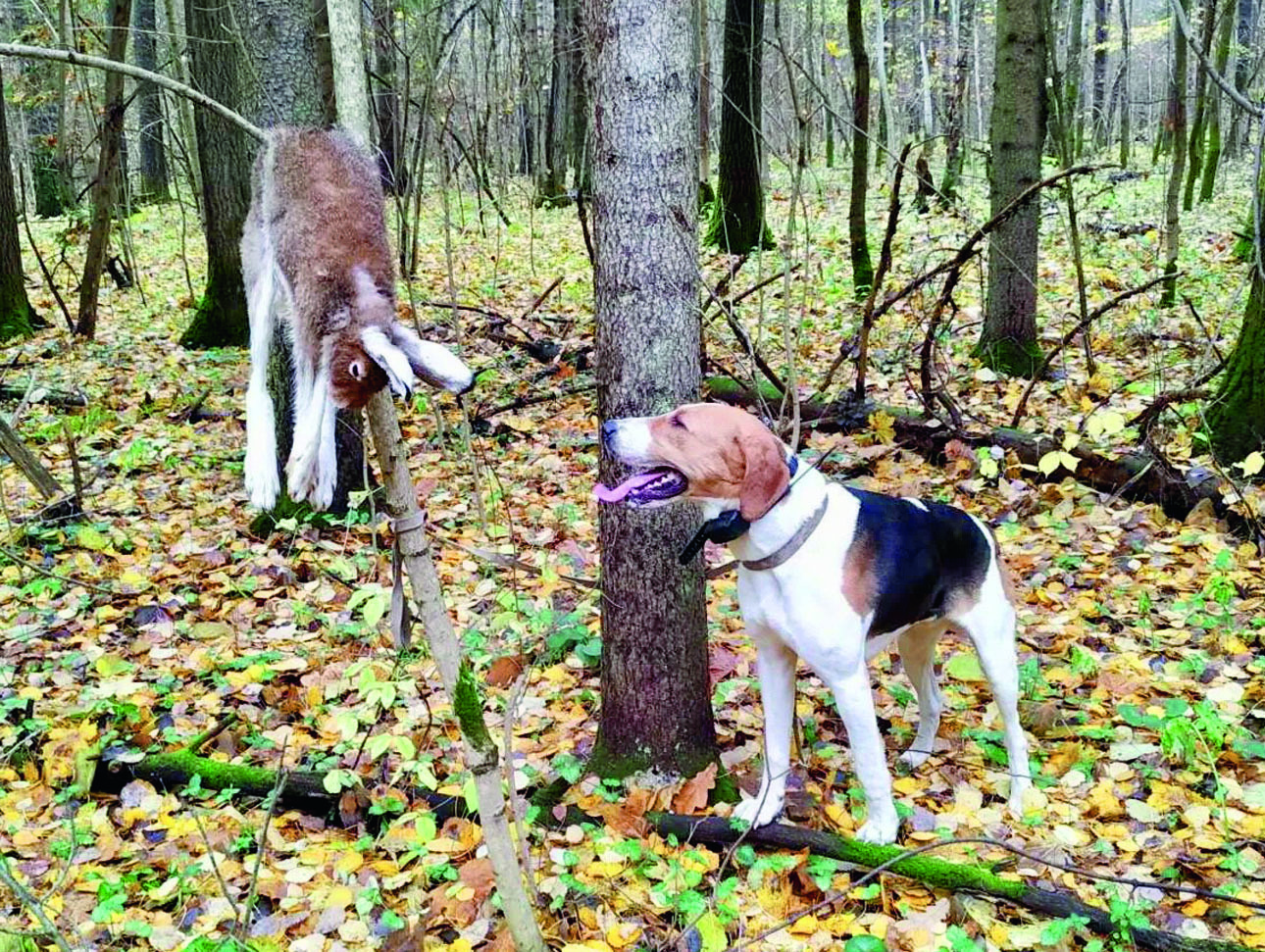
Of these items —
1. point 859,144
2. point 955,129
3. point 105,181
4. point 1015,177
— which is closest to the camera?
point 1015,177

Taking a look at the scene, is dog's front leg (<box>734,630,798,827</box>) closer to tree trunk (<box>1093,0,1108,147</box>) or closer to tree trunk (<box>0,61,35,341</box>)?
tree trunk (<box>0,61,35,341</box>)

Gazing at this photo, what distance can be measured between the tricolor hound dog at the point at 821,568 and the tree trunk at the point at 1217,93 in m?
8.97

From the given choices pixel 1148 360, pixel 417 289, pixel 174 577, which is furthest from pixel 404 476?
pixel 417 289

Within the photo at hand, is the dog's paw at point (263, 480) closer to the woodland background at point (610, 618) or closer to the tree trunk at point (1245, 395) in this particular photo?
the woodland background at point (610, 618)

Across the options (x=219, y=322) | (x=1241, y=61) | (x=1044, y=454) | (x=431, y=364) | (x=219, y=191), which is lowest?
(x=1044, y=454)

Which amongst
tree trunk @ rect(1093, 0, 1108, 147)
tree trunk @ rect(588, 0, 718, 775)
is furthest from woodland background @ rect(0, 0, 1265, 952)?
tree trunk @ rect(1093, 0, 1108, 147)

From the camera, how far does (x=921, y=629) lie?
406 centimetres

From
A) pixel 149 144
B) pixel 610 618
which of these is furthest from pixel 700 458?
pixel 149 144

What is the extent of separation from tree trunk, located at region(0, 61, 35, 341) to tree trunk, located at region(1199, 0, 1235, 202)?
13299 millimetres

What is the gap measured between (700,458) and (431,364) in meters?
1.55

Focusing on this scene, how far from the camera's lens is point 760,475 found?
124 inches

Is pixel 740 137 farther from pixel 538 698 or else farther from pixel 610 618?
pixel 610 618

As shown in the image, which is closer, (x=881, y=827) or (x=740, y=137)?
(x=881, y=827)

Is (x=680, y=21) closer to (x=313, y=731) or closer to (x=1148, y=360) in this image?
(x=313, y=731)
